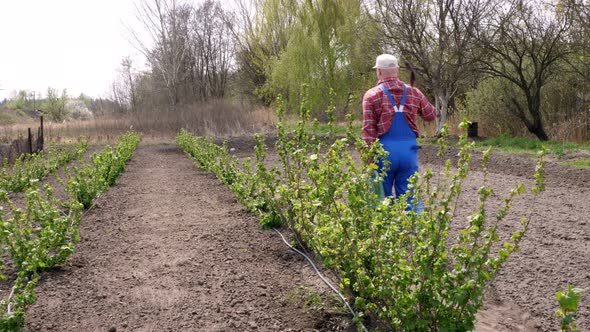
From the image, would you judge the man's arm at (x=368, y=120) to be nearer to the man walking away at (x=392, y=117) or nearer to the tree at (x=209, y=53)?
the man walking away at (x=392, y=117)

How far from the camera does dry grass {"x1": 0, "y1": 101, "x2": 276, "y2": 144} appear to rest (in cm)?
2066

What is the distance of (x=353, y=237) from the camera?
85.3 inches

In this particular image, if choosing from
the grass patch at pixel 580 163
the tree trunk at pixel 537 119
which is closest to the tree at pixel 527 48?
the tree trunk at pixel 537 119

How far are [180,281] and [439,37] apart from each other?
43.3 feet

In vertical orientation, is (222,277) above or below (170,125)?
below

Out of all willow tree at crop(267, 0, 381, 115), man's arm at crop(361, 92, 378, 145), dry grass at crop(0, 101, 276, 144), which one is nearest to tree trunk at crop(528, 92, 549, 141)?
willow tree at crop(267, 0, 381, 115)

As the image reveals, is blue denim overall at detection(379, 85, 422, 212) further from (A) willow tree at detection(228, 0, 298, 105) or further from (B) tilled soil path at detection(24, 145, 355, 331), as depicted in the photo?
(A) willow tree at detection(228, 0, 298, 105)

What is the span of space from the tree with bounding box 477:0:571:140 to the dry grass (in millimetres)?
9945

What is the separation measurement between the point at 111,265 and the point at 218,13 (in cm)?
3078

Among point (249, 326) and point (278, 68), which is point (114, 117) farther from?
point (249, 326)

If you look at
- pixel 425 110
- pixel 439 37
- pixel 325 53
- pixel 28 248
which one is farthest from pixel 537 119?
pixel 28 248

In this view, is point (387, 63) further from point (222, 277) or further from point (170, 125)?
point (170, 125)

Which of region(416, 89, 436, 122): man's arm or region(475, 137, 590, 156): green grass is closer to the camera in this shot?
region(416, 89, 436, 122): man's arm

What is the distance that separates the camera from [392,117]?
12.9 feet
